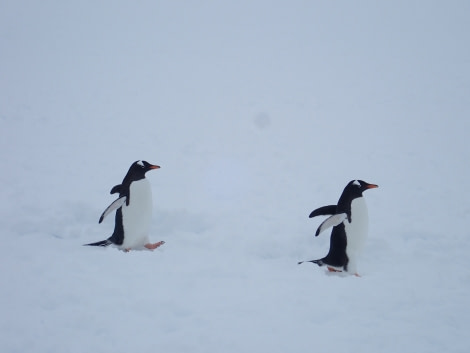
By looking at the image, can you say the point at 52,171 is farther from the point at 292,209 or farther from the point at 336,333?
the point at 336,333

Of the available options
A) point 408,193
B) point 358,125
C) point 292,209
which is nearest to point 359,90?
point 358,125

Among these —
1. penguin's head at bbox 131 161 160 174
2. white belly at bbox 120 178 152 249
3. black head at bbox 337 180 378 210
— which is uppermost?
penguin's head at bbox 131 161 160 174

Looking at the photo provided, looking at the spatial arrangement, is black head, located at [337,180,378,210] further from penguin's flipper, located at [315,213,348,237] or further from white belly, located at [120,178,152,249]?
white belly, located at [120,178,152,249]

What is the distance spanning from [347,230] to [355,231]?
0.28 feet

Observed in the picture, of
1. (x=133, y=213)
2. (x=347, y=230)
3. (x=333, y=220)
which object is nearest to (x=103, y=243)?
(x=133, y=213)

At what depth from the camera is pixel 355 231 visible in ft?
14.8

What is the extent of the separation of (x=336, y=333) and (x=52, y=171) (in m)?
6.05

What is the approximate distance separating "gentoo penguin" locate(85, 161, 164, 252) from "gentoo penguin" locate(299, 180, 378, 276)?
67.5 inches

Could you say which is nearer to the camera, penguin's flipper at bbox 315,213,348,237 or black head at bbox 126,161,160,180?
penguin's flipper at bbox 315,213,348,237

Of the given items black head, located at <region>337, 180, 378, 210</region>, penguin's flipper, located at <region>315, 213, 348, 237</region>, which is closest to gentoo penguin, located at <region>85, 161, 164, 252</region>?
penguin's flipper, located at <region>315, 213, 348, 237</region>

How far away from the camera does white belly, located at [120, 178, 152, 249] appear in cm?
467

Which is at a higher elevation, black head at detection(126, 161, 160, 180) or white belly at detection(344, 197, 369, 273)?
black head at detection(126, 161, 160, 180)

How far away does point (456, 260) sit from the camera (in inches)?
190

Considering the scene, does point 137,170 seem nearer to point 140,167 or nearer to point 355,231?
point 140,167
